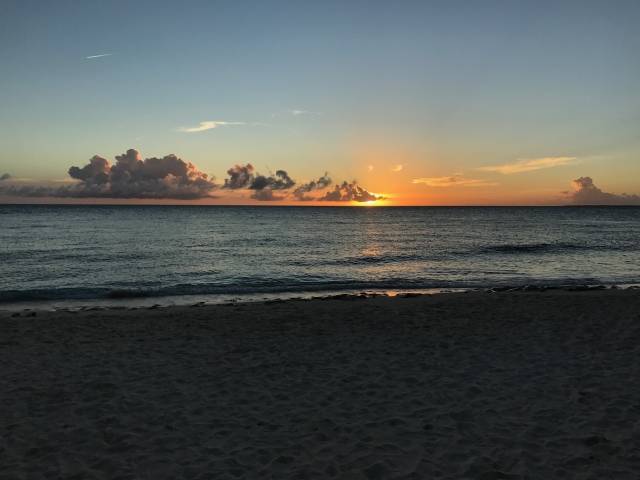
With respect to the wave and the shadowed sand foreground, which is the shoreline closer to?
the wave

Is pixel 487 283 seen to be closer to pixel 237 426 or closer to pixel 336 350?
pixel 336 350

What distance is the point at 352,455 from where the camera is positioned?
5.74 metres

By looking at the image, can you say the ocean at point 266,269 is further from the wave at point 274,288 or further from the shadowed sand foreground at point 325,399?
the shadowed sand foreground at point 325,399

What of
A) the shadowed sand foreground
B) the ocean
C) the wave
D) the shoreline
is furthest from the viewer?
the ocean

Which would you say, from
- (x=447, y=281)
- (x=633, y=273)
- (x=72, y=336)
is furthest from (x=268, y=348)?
(x=633, y=273)

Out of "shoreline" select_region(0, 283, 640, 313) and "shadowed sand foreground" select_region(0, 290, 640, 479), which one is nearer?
"shadowed sand foreground" select_region(0, 290, 640, 479)

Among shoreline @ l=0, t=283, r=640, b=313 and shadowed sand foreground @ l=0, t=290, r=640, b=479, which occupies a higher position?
shadowed sand foreground @ l=0, t=290, r=640, b=479

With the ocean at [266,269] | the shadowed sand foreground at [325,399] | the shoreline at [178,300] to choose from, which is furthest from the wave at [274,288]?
the shadowed sand foreground at [325,399]

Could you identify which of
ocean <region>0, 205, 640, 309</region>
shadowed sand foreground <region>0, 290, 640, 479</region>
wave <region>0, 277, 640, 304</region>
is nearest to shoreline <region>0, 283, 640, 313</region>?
ocean <region>0, 205, 640, 309</region>

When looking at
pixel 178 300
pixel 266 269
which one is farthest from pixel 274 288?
pixel 266 269

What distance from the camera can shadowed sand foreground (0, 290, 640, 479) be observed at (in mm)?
5594

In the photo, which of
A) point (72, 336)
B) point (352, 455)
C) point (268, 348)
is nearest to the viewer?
point (352, 455)

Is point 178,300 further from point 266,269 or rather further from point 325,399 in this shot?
point 325,399

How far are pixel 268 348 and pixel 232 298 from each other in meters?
9.76
